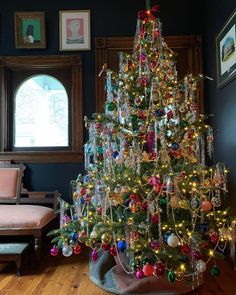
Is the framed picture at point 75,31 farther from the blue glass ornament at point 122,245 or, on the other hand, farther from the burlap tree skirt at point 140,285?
the burlap tree skirt at point 140,285

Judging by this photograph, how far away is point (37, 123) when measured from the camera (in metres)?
3.58

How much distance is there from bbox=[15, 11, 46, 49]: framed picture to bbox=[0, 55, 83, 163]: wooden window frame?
0.16 meters

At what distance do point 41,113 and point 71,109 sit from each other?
383mm

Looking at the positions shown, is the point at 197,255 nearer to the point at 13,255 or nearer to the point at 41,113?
the point at 13,255

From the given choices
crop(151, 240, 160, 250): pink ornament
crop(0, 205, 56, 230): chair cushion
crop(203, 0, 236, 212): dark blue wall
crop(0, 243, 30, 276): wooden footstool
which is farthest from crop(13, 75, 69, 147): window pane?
crop(151, 240, 160, 250): pink ornament

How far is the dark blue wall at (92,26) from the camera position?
3439mm

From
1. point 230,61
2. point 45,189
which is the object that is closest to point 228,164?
point 230,61

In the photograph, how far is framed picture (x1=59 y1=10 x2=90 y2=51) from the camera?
3.46 meters

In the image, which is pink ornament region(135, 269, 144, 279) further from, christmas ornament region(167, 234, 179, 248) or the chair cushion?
the chair cushion

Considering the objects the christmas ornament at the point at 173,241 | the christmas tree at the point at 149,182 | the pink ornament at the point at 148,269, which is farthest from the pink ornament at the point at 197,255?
the pink ornament at the point at 148,269

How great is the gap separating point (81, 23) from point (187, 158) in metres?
2.15

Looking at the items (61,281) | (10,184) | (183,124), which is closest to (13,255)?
(61,281)

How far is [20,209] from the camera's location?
2727 millimetres

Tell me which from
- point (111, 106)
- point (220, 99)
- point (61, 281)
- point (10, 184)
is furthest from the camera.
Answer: point (10, 184)
